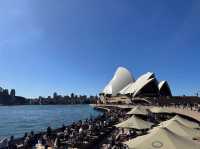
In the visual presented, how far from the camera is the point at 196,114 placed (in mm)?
28797

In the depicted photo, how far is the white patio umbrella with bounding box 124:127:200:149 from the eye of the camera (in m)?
10.5

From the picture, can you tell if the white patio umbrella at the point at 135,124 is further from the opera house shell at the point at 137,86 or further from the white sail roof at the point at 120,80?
the white sail roof at the point at 120,80

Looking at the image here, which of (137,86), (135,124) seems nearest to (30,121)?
(137,86)

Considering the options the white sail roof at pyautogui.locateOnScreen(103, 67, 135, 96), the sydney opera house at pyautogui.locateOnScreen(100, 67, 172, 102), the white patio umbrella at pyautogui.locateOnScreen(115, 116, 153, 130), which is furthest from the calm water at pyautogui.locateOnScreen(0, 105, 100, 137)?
the white patio umbrella at pyautogui.locateOnScreen(115, 116, 153, 130)

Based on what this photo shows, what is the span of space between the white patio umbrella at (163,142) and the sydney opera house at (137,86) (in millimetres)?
82297

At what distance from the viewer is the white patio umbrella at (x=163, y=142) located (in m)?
10.5

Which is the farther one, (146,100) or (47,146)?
(146,100)

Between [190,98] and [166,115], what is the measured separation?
44.5m

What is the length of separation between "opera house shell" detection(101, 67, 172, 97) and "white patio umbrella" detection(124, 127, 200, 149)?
82297 mm

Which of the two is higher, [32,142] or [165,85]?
[165,85]

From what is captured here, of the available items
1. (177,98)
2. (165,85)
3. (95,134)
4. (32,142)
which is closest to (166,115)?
(95,134)

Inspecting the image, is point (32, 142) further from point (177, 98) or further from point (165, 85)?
point (165, 85)

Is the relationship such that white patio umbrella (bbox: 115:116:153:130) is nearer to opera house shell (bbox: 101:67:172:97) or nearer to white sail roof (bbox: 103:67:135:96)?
opera house shell (bbox: 101:67:172:97)

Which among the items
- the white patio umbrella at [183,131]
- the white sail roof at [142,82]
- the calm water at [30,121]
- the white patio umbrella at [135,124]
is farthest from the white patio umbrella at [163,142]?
the white sail roof at [142,82]
